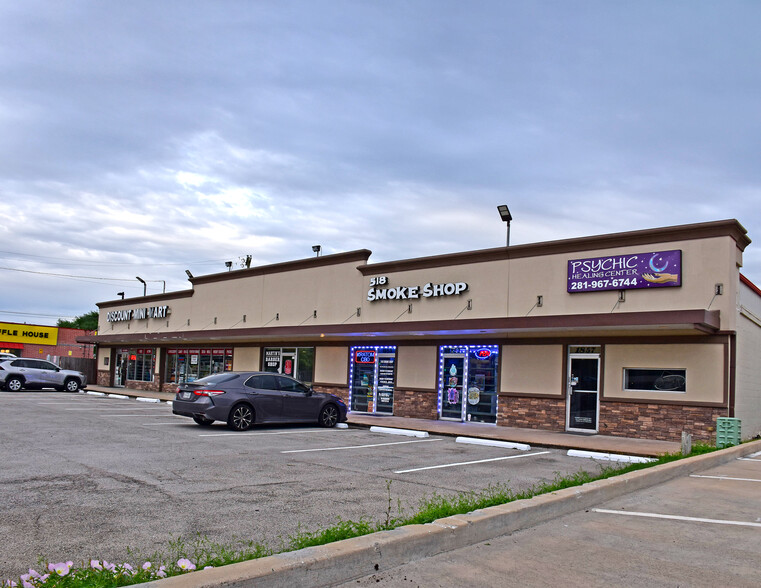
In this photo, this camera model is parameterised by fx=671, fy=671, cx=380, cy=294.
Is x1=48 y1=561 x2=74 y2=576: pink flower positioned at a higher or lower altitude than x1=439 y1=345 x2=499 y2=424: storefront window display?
lower

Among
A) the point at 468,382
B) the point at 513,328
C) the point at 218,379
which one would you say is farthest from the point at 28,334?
the point at 513,328

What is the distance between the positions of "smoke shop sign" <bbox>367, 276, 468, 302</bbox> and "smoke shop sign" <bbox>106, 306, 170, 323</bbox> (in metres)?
15.8

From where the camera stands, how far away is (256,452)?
12.2m

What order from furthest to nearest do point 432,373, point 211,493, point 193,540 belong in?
point 432,373
point 211,493
point 193,540

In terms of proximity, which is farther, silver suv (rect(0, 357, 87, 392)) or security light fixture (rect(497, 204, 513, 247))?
silver suv (rect(0, 357, 87, 392))

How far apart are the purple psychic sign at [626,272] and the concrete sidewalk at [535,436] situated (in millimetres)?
3829

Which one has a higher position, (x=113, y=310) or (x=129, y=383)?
(x=113, y=310)

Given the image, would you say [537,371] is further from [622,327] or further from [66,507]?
[66,507]

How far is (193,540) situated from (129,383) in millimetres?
34039

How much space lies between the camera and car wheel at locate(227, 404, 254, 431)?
16.2m

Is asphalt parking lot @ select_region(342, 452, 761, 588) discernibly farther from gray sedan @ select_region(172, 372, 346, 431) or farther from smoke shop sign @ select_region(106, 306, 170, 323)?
smoke shop sign @ select_region(106, 306, 170, 323)

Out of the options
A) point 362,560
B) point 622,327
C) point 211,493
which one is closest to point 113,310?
point 622,327

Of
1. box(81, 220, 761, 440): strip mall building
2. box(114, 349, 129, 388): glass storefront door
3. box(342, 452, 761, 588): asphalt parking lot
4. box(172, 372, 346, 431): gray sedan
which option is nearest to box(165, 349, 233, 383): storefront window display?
box(81, 220, 761, 440): strip mall building

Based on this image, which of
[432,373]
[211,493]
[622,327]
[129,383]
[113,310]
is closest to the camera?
[211,493]
